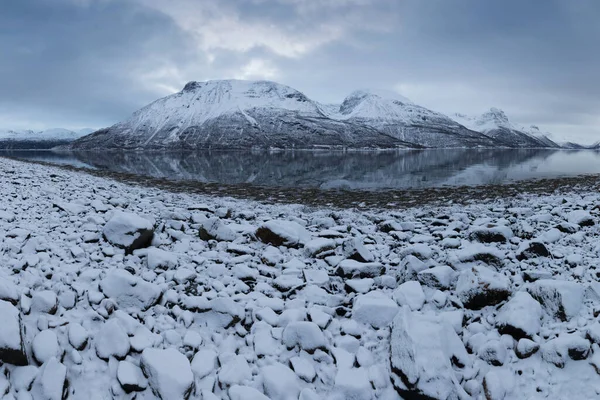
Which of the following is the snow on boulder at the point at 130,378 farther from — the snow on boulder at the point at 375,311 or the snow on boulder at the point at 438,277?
the snow on boulder at the point at 438,277

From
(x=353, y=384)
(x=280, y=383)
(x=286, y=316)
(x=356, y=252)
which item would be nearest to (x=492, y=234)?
(x=356, y=252)

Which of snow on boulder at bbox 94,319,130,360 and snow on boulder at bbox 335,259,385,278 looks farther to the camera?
snow on boulder at bbox 335,259,385,278

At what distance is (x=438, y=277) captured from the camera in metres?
7.16

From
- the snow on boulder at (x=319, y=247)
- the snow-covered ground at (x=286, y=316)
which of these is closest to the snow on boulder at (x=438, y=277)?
the snow-covered ground at (x=286, y=316)

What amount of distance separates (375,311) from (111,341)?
14.0ft

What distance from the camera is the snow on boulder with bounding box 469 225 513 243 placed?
962cm

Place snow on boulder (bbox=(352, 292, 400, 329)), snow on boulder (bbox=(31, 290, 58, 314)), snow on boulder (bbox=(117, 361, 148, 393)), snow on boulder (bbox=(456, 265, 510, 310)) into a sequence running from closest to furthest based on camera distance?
snow on boulder (bbox=(117, 361, 148, 393))
snow on boulder (bbox=(31, 290, 58, 314))
snow on boulder (bbox=(352, 292, 400, 329))
snow on boulder (bbox=(456, 265, 510, 310))

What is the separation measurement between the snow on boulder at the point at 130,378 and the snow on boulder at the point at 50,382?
639 mm

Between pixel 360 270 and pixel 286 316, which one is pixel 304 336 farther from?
pixel 360 270

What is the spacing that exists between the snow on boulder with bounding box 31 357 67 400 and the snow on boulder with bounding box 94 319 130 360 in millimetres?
538

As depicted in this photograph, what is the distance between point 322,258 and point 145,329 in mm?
4648

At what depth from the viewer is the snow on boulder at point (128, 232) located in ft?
26.9

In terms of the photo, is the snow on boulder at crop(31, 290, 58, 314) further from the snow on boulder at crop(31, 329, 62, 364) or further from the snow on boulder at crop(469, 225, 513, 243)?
the snow on boulder at crop(469, 225, 513, 243)

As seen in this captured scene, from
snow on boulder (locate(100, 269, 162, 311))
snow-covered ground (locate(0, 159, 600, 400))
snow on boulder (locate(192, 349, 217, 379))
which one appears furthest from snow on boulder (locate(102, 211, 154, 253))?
snow on boulder (locate(192, 349, 217, 379))
